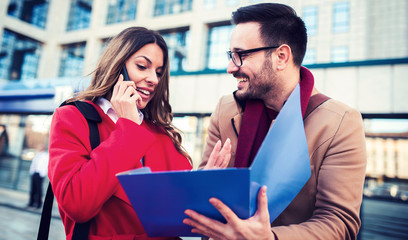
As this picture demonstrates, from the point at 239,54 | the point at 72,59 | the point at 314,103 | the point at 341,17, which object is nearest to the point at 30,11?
the point at 72,59

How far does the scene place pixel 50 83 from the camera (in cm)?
1220

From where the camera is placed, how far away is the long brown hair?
1916 millimetres

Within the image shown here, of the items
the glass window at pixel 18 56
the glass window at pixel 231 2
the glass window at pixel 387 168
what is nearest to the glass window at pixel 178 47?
the glass window at pixel 231 2

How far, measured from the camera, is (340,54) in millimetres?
21938

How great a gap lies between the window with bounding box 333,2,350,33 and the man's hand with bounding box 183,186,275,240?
22716mm

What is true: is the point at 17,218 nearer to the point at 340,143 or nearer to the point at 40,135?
the point at 40,135

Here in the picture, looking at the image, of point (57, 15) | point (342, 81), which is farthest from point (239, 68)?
point (57, 15)

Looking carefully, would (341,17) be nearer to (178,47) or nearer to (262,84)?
(178,47)

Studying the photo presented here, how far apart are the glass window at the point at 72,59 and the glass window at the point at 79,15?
4.76ft

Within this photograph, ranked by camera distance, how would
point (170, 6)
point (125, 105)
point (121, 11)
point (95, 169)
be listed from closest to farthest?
1. point (95, 169)
2. point (125, 105)
3. point (170, 6)
4. point (121, 11)

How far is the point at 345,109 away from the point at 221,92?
760 centimetres

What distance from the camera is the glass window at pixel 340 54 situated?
21394mm

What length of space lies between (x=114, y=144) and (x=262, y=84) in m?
1.07

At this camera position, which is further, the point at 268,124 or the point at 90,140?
the point at 268,124
